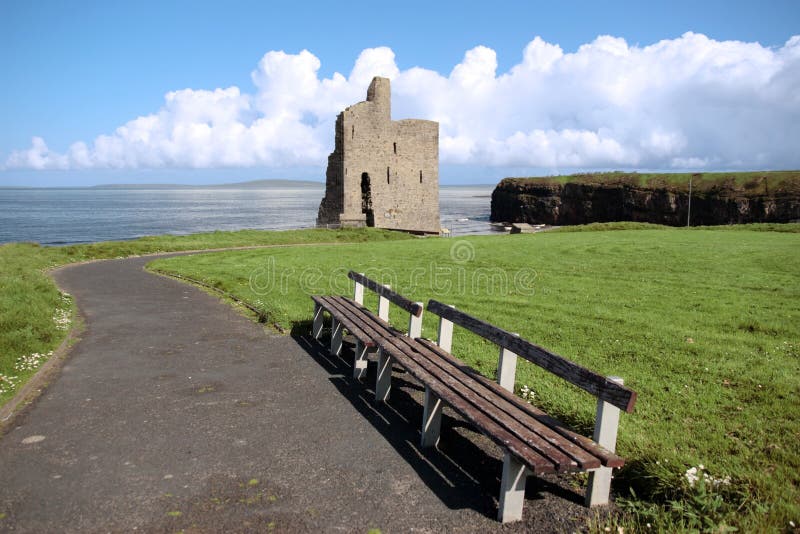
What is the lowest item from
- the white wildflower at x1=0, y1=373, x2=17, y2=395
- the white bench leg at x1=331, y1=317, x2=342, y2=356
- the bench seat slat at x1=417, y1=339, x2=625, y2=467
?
the white wildflower at x1=0, y1=373, x2=17, y2=395

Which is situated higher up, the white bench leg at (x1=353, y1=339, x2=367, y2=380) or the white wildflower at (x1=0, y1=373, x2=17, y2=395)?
the white bench leg at (x1=353, y1=339, x2=367, y2=380)

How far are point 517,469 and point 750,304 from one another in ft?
28.6

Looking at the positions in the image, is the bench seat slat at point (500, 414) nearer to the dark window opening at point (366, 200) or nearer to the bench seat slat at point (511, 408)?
the bench seat slat at point (511, 408)

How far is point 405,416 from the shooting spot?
5.97 metres

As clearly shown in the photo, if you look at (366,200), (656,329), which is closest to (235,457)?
(656,329)

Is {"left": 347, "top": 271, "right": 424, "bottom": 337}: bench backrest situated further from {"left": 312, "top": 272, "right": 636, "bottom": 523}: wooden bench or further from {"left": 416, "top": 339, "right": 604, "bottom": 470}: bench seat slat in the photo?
{"left": 416, "top": 339, "right": 604, "bottom": 470}: bench seat slat

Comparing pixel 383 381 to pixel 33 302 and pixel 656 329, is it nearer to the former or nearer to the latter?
pixel 656 329

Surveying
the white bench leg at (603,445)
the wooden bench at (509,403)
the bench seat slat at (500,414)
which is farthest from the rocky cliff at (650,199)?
the white bench leg at (603,445)

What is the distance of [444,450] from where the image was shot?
5.17 metres

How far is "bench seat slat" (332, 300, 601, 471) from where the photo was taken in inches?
153

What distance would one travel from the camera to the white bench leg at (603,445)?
13.5 ft

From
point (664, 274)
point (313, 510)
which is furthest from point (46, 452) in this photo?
point (664, 274)

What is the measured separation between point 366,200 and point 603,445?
35.7 meters

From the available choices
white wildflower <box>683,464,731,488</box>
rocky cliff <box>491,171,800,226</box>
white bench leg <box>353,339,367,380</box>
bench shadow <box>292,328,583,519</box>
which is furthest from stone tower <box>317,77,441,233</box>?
rocky cliff <box>491,171,800,226</box>
